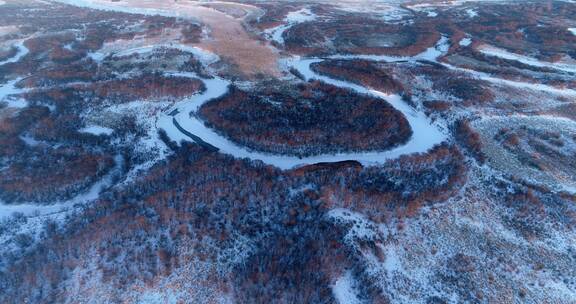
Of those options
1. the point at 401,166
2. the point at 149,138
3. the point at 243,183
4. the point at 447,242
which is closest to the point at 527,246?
the point at 447,242

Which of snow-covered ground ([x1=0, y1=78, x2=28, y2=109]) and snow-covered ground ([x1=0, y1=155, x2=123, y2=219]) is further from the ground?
snow-covered ground ([x1=0, y1=78, x2=28, y2=109])

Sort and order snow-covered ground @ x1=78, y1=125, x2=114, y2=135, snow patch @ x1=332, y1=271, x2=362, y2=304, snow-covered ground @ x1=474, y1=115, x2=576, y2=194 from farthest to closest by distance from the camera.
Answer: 1. snow-covered ground @ x1=78, y1=125, x2=114, y2=135
2. snow-covered ground @ x1=474, y1=115, x2=576, y2=194
3. snow patch @ x1=332, y1=271, x2=362, y2=304

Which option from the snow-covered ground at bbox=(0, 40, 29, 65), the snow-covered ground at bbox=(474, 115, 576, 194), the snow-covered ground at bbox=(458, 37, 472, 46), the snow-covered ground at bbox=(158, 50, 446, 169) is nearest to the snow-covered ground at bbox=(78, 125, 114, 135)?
the snow-covered ground at bbox=(158, 50, 446, 169)

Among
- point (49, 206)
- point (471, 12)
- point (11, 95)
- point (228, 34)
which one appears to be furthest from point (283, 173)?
point (471, 12)

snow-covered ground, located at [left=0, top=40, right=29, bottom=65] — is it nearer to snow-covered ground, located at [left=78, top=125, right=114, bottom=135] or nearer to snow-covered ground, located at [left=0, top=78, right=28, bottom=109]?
snow-covered ground, located at [left=0, top=78, right=28, bottom=109]

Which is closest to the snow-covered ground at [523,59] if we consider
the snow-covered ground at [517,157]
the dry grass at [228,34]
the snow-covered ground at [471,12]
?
the snow-covered ground at [517,157]

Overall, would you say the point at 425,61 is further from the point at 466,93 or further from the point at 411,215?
the point at 411,215

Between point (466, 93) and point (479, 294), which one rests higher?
point (466, 93)

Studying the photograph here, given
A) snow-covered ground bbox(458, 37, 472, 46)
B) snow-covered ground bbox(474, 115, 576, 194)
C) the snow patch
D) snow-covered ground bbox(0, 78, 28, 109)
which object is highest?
snow-covered ground bbox(458, 37, 472, 46)

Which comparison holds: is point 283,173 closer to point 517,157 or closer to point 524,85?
point 517,157
